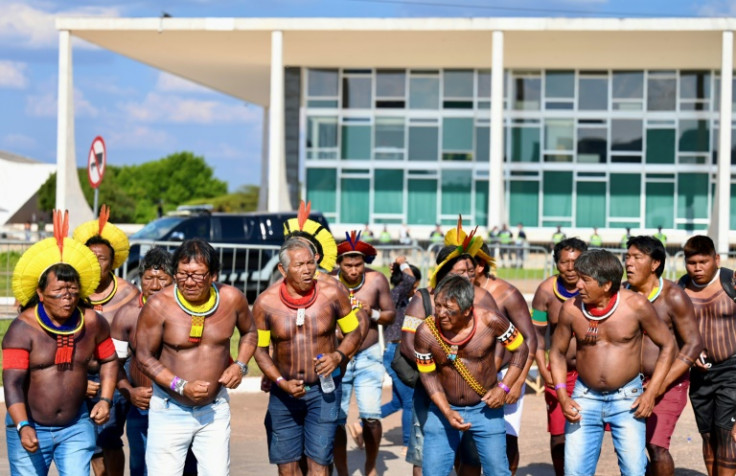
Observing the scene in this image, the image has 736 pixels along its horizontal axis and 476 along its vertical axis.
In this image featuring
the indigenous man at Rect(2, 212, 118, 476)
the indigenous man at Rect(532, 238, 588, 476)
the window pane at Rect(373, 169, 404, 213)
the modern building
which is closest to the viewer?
the indigenous man at Rect(2, 212, 118, 476)

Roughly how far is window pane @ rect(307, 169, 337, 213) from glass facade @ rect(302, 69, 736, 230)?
0.05 m

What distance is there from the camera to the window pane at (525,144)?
3991cm

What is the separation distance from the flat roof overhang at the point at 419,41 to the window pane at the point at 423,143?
2.50 m

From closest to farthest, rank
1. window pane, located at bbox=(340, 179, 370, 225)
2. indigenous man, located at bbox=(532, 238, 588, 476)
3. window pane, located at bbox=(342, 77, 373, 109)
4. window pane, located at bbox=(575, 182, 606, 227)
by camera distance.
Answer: indigenous man, located at bbox=(532, 238, 588, 476) → window pane, located at bbox=(575, 182, 606, 227) → window pane, located at bbox=(342, 77, 373, 109) → window pane, located at bbox=(340, 179, 370, 225)

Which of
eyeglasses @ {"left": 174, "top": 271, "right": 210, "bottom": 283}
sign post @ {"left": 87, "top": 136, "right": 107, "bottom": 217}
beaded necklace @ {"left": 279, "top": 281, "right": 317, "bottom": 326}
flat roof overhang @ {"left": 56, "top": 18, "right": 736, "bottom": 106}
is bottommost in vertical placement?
beaded necklace @ {"left": 279, "top": 281, "right": 317, "bottom": 326}

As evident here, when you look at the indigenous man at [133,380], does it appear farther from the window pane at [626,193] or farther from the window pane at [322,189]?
the window pane at [626,193]

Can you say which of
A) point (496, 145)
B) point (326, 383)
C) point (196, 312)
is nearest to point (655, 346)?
point (326, 383)

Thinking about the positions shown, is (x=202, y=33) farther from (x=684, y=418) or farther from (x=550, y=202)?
(x=684, y=418)

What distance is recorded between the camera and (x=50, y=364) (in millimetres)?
5773

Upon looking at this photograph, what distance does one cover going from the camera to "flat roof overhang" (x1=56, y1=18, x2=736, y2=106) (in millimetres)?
34938

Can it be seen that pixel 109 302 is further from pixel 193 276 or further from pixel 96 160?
pixel 96 160

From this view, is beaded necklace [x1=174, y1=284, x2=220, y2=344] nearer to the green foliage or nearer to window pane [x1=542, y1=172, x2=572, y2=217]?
window pane [x1=542, y1=172, x2=572, y2=217]

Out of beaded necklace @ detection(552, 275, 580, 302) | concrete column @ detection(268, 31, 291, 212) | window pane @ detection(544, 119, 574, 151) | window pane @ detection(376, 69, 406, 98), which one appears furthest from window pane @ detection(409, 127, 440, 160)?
beaded necklace @ detection(552, 275, 580, 302)

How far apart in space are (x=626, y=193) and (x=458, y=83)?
7687 millimetres
